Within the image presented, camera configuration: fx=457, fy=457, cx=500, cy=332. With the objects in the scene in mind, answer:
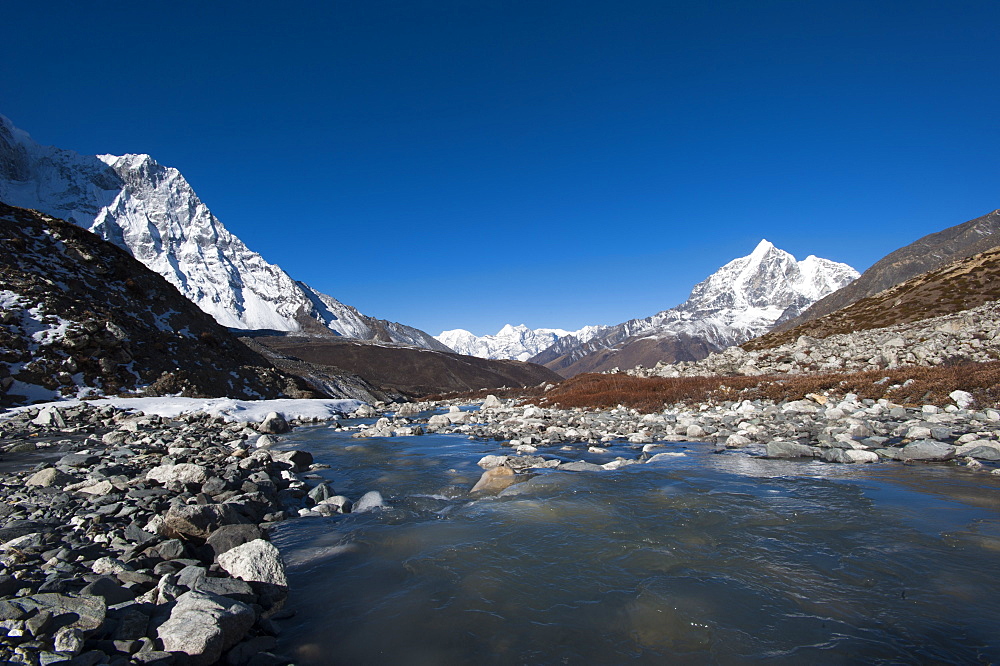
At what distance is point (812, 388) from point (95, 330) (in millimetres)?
43119

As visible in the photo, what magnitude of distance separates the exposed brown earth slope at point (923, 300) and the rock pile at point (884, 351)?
1200 cm

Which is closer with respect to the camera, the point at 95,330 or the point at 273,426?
the point at 273,426

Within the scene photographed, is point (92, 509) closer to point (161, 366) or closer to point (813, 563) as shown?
point (813, 563)

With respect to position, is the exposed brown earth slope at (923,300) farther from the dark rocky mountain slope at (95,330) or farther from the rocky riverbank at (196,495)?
the dark rocky mountain slope at (95,330)

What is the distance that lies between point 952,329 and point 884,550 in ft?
124

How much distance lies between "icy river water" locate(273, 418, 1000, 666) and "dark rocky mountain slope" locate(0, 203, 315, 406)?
94.1 feet

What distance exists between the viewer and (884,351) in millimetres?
31172

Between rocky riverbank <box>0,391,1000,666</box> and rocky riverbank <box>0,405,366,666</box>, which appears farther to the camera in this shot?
rocky riverbank <box>0,391,1000,666</box>

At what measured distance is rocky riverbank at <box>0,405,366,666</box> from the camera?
3838 millimetres

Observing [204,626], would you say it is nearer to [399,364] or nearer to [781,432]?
[781,432]

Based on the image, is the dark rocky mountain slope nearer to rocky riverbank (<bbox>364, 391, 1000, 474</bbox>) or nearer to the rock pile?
rocky riverbank (<bbox>364, 391, 1000, 474</bbox>)

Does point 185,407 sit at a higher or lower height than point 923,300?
lower

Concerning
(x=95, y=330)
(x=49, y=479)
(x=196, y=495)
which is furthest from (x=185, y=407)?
(x=196, y=495)

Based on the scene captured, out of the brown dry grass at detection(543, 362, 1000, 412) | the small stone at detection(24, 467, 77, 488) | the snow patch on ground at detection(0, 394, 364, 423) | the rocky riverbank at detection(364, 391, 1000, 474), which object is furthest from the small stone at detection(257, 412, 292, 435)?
the brown dry grass at detection(543, 362, 1000, 412)
